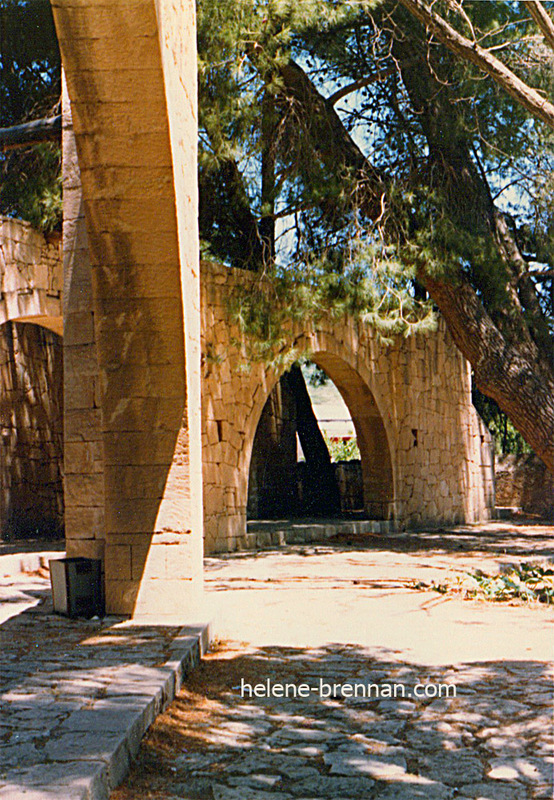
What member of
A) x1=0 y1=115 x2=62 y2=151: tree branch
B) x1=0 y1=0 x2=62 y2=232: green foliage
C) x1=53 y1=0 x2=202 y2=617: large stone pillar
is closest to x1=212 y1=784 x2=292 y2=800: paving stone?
x1=53 y1=0 x2=202 y2=617: large stone pillar

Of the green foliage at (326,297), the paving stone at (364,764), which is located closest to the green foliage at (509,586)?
the green foliage at (326,297)

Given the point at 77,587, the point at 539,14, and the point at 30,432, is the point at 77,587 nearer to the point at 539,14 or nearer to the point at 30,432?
the point at 539,14

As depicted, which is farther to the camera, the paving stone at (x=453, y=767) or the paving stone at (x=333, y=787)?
the paving stone at (x=453, y=767)

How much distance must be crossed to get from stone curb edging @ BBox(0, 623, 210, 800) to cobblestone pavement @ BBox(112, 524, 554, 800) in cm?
8

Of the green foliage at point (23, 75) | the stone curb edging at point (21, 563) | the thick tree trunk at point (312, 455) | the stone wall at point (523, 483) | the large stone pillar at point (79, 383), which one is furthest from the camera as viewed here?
the stone wall at point (523, 483)

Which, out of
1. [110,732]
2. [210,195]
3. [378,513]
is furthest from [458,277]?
[110,732]

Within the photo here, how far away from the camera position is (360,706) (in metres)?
3.75

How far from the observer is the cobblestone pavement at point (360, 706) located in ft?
9.29

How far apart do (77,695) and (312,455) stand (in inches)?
453

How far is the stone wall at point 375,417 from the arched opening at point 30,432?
325 centimetres

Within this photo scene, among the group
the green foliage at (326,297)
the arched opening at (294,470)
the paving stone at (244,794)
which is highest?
the green foliage at (326,297)

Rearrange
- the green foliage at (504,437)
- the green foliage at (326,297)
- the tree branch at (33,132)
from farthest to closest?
1. the green foliage at (504,437)
2. the green foliage at (326,297)
3. the tree branch at (33,132)

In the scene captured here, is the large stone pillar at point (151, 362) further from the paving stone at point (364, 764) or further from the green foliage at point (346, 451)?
the green foliage at point (346, 451)

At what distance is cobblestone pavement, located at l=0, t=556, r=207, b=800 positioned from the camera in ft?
8.23
